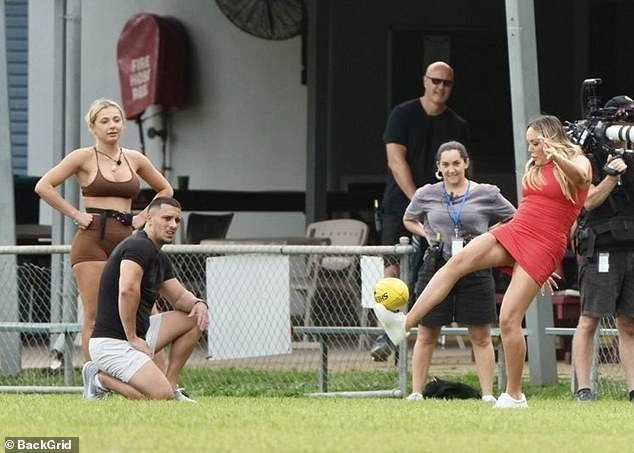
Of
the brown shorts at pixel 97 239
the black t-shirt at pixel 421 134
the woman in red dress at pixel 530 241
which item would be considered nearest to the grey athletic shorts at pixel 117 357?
the brown shorts at pixel 97 239

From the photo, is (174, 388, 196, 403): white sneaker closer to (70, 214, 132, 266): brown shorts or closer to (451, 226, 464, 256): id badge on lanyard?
(70, 214, 132, 266): brown shorts

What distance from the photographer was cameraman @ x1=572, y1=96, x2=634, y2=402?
1152 cm

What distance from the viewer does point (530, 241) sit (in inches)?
408

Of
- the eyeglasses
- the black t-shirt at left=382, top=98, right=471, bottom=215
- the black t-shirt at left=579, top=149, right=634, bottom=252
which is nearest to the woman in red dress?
the black t-shirt at left=579, top=149, right=634, bottom=252

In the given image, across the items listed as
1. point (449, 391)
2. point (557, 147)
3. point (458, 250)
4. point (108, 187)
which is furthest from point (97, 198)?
point (557, 147)

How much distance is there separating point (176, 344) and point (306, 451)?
11.5 feet

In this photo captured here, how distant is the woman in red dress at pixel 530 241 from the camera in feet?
33.7

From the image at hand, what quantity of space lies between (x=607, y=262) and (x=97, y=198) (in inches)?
124

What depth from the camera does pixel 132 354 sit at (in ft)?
35.8

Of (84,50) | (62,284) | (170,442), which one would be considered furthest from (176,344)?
(84,50)

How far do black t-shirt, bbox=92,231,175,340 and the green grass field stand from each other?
16.6 inches

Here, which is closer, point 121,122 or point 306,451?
point 306,451

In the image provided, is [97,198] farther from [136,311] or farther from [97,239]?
[136,311]

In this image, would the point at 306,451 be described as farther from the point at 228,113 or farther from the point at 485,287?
the point at 228,113
